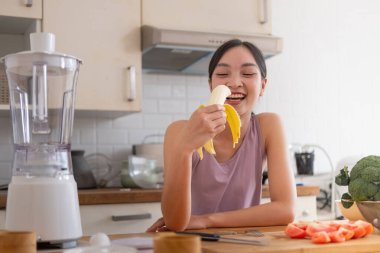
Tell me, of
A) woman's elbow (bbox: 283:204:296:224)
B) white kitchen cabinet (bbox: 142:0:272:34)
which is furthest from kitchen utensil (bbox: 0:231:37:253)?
white kitchen cabinet (bbox: 142:0:272:34)

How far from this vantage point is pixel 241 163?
6.84 ft

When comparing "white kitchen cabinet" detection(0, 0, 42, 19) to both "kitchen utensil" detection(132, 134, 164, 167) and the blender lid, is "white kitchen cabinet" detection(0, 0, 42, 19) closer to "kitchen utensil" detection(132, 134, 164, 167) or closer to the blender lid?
"kitchen utensil" detection(132, 134, 164, 167)

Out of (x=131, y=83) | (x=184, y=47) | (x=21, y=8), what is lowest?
(x=131, y=83)

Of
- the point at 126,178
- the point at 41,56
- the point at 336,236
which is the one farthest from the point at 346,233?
the point at 126,178

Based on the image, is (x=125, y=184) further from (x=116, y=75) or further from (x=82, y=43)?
(x=82, y=43)

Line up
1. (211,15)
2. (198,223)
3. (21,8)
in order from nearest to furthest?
(198,223) < (21,8) < (211,15)

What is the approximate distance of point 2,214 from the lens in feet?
8.07

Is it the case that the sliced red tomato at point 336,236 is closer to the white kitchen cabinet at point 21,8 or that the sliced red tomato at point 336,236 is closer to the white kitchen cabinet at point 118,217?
the white kitchen cabinet at point 118,217

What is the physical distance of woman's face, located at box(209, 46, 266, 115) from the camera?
2.03 metres

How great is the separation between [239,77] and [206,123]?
55 centimetres

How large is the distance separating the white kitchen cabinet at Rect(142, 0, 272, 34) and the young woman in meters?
1.01

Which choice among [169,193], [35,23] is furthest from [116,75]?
[169,193]

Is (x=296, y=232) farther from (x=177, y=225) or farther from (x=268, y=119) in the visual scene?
(x=268, y=119)

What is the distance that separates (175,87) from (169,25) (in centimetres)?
51
